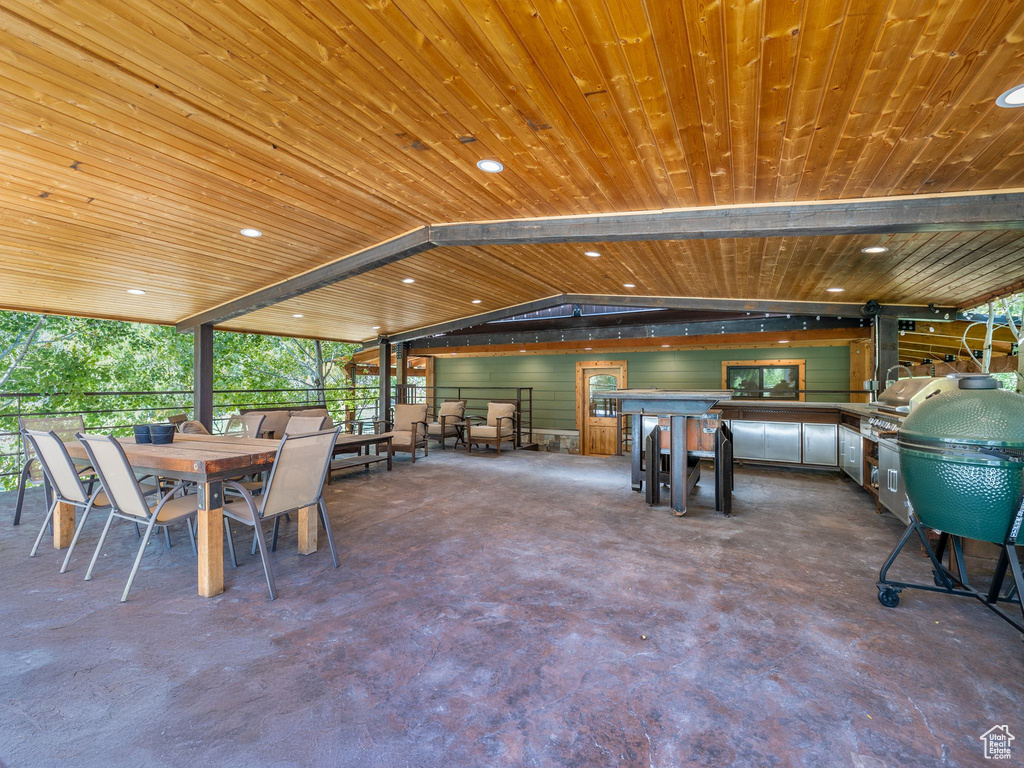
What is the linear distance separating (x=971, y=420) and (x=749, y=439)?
5056mm

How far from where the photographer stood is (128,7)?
1668 mm

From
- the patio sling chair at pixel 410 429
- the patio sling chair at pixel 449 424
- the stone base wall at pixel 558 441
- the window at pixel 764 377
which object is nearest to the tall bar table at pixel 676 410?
the patio sling chair at pixel 410 429

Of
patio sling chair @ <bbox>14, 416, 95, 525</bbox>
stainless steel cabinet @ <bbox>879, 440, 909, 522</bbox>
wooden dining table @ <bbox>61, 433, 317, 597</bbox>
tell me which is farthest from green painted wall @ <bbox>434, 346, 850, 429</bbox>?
patio sling chair @ <bbox>14, 416, 95, 525</bbox>

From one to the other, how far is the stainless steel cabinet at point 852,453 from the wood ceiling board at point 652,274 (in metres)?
1.75

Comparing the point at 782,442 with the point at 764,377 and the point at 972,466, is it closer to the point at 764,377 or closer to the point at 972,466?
the point at 764,377

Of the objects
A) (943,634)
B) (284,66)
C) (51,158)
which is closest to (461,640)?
(943,634)

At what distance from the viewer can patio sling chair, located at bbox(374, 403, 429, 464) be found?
7.43 metres

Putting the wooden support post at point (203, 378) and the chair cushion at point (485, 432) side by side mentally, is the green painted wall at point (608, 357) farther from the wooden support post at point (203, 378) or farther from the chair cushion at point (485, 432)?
the wooden support post at point (203, 378)

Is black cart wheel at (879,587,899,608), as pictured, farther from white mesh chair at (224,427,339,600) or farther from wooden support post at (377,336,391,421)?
wooden support post at (377,336,391,421)

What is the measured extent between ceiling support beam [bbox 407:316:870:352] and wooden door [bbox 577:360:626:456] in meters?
1.18

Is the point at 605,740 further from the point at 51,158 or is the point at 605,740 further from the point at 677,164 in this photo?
the point at 51,158

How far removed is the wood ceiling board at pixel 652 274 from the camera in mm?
3986

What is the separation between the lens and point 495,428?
8.43m
